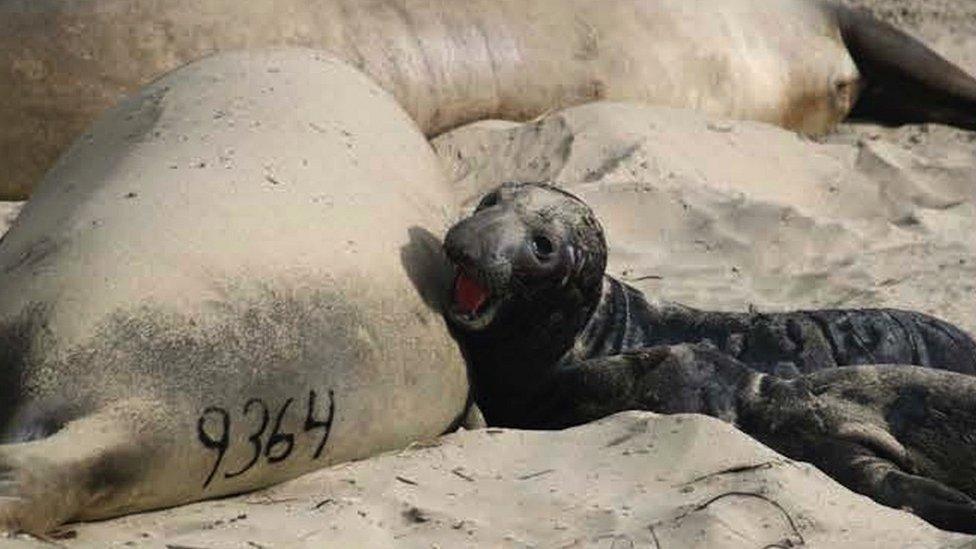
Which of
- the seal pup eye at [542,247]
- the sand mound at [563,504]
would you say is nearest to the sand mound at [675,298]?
the sand mound at [563,504]

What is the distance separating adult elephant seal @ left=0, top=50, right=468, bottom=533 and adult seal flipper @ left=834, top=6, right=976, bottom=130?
12.5 ft

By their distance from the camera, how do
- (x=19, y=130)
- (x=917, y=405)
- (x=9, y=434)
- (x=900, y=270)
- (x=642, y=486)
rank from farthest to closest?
1. (x=19, y=130)
2. (x=900, y=270)
3. (x=917, y=405)
4. (x=642, y=486)
5. (x=9, y=434)

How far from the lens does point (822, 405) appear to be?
4730 millimetres

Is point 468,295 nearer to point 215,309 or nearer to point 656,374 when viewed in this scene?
point 656,374

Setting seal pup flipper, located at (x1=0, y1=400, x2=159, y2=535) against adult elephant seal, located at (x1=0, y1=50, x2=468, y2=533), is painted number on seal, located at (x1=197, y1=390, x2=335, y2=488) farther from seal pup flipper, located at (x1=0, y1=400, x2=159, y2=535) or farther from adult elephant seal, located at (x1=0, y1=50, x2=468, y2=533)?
seal pup flipper, located at (x1=0, y1=400, x2=159, y2=535)

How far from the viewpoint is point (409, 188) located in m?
5.03

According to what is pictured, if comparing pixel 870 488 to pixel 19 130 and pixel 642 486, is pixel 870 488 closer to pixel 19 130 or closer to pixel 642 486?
pixel 642 486

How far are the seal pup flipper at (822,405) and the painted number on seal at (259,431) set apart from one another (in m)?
0.74

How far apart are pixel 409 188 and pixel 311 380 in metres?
0.84

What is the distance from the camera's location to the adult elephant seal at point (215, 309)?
13.1 feet

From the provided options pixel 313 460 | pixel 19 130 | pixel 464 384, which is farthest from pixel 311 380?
pixel 19 130

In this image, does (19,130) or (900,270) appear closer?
(900,270)

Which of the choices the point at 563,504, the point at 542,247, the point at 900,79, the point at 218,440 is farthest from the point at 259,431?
the point at 900,79

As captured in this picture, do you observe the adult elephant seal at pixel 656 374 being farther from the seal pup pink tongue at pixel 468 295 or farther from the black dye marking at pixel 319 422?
the black dye marking at pixel 319 422
